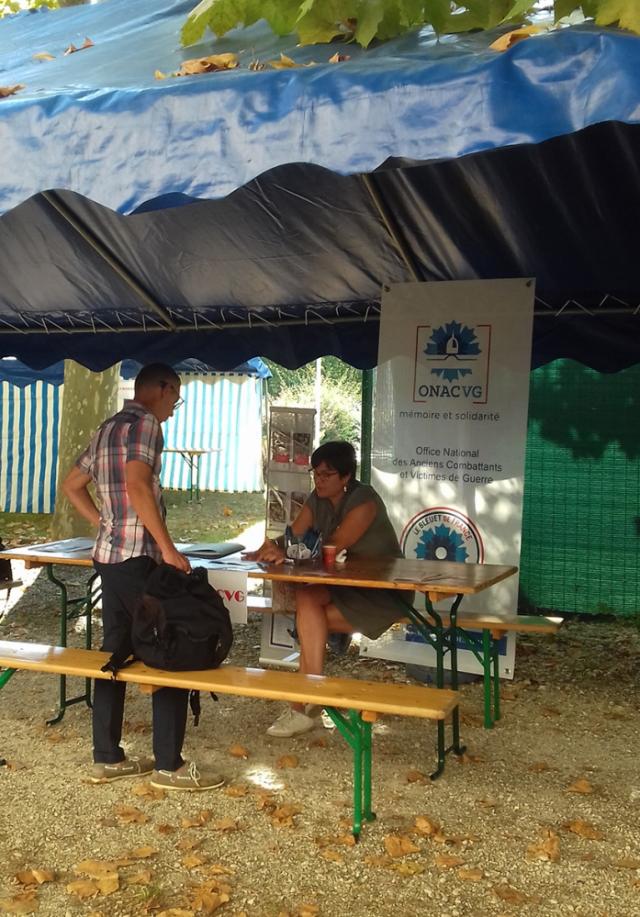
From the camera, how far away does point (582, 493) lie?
25.1 feet

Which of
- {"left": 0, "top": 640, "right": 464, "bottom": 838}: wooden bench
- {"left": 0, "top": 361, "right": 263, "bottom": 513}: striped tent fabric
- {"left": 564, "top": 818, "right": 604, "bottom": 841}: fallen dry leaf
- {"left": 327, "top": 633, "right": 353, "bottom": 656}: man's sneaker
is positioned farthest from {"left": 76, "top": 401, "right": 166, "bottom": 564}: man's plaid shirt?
{"left": 0, "top": 361, "right": 263, "bottom": 513}: striped tent fabric

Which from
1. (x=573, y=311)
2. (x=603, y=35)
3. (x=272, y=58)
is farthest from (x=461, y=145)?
(x=573, y=311)

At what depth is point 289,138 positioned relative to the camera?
2920 millimetres

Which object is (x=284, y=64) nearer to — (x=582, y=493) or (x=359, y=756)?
(x=359, y=756)

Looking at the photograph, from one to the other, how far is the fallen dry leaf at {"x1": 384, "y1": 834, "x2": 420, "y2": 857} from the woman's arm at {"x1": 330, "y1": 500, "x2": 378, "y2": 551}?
1846 millimetres

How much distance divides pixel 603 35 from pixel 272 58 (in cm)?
118

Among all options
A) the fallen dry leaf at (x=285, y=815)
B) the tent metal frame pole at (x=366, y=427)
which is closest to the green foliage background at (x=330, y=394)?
the tent metal frame pole at (x=366, y=427)

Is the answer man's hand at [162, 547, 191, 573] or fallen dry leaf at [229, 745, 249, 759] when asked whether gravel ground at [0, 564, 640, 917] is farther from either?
man's hand at [162, 547, 191, 573]

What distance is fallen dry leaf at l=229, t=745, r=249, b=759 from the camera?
4.40 m

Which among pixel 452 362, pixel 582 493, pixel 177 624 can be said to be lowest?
pixel 177 624

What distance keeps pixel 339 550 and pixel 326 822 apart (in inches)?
62.5

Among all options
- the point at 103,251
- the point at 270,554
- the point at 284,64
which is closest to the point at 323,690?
the point at 270,554

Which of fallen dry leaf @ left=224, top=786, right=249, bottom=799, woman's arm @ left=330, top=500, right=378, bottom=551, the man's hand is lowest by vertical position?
fallen dry leaf @ left=224, top=786, right=249, bottom=799

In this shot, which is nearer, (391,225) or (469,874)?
(469,874)
